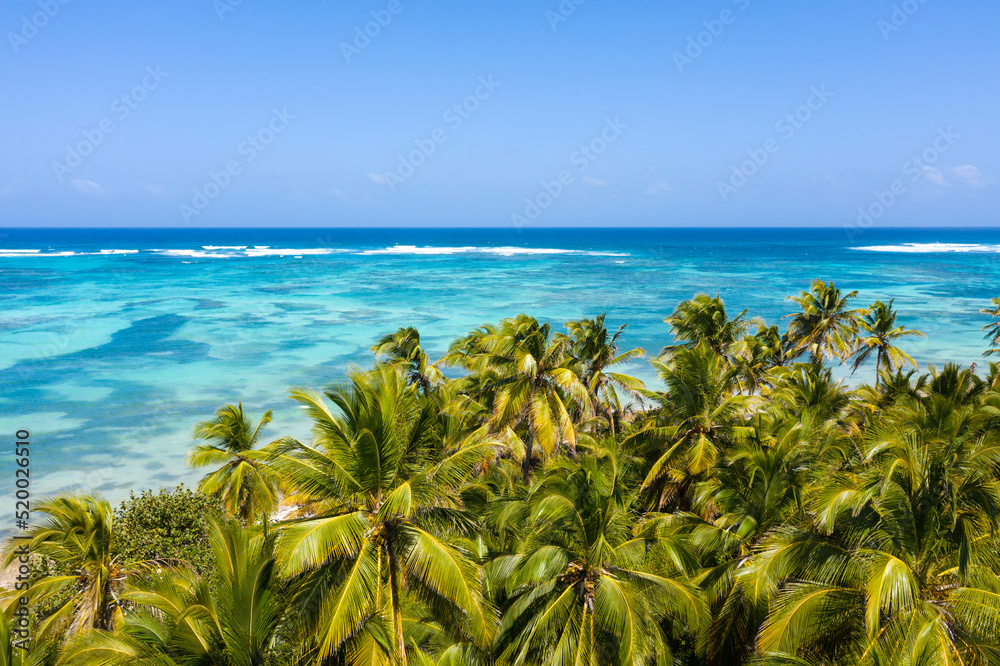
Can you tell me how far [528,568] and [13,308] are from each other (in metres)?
73.6

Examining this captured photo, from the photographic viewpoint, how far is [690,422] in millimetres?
16297

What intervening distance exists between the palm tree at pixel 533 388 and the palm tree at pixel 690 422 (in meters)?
2.26

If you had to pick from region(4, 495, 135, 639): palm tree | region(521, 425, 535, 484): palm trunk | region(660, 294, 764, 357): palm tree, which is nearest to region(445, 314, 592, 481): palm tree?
region(521, 425, 535, 484): palm trunk

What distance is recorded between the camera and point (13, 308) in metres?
64.5

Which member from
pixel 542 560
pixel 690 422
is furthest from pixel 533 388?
pixel 542 560

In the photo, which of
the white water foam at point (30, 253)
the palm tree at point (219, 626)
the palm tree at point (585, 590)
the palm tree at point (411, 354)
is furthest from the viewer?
the white water foam at point (30, 253)

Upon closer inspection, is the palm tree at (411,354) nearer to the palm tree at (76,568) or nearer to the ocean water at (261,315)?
the ocean water at (261,315)

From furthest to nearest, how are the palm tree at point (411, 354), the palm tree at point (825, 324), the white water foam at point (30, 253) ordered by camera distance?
the white water foam at point (30, 253) < the palm tree at point (825, 324) < the palm tree at point (411, 354)

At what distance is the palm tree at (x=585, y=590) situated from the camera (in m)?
10.1

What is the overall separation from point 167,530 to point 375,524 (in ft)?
29.4

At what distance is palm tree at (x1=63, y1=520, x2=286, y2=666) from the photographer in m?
8.32

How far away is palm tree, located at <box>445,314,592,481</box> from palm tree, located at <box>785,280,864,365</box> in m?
17.1

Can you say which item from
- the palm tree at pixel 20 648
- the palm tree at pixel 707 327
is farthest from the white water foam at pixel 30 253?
the palm tree at pixel 20 648

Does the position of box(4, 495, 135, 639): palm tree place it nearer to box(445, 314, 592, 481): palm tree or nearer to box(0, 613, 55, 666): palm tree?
box(0, 613, 55, 666): palm tree
